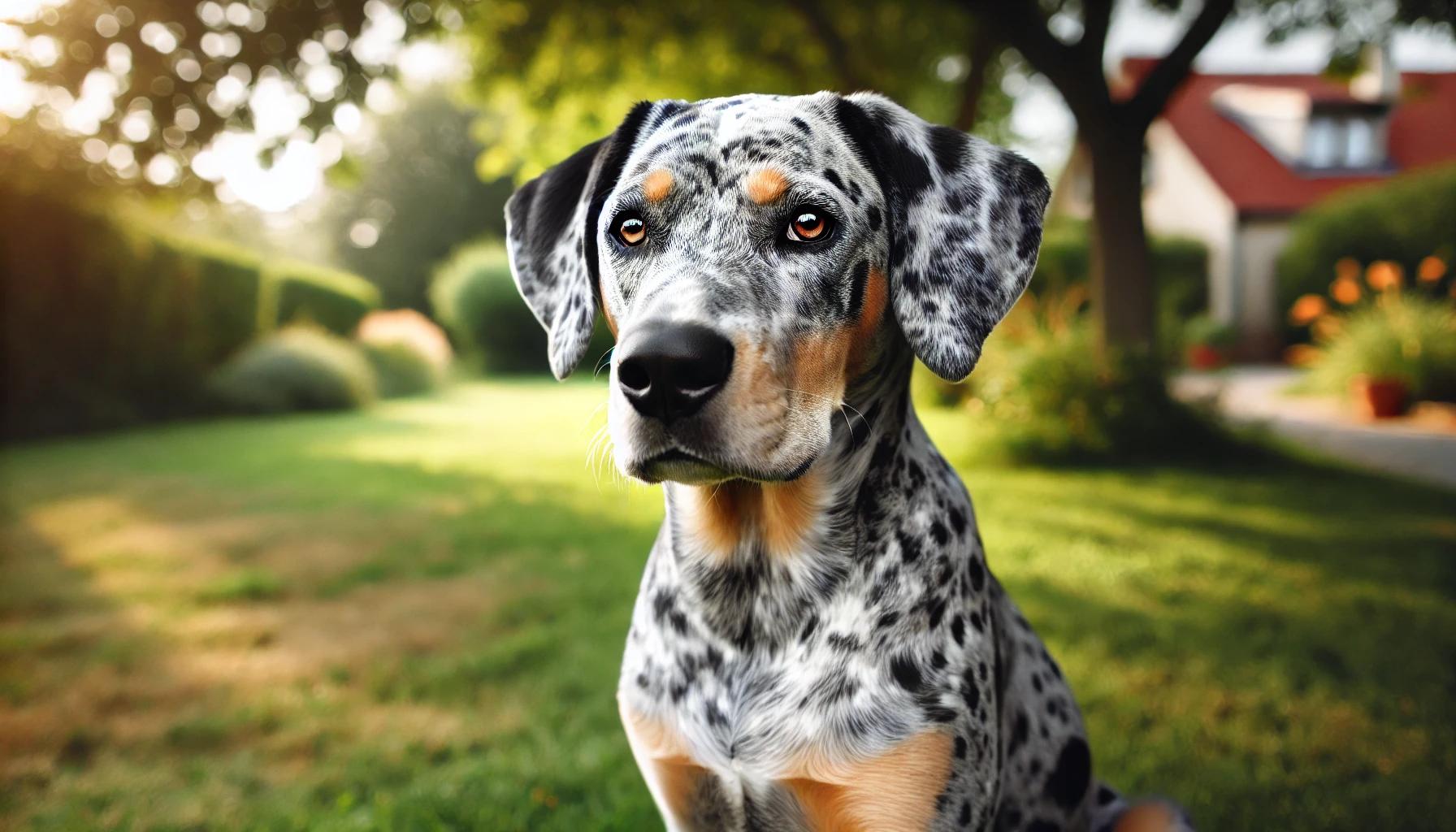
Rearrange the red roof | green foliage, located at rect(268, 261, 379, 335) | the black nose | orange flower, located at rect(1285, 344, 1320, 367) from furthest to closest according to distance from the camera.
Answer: the red roof, green foliage, located at rect(268, 261, 379, 335), orange flower, located at rect(1285, 344, 1320, 367), the black nose

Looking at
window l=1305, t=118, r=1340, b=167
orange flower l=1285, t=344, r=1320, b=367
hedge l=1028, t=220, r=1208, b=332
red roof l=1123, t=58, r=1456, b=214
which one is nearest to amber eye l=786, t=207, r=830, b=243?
orange flower l=1285, t=344, r=1320, b=367

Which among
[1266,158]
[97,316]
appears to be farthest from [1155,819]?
[1266,158]

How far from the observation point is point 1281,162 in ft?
75.6

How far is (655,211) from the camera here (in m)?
1.83

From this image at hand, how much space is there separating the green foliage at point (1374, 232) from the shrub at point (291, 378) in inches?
840

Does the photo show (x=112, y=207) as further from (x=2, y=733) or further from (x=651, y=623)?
(x=651, y=623)

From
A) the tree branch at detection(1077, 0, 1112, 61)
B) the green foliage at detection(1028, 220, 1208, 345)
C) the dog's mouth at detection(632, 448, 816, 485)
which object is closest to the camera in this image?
the dog's mouth at detection(632, 448, 816, 485)

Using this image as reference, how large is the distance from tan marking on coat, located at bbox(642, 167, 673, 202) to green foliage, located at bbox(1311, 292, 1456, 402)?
42.3ft

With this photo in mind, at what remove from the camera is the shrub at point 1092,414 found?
8501 millimetres

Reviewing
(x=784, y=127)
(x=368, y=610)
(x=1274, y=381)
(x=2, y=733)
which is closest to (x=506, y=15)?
(x=368, y=610)

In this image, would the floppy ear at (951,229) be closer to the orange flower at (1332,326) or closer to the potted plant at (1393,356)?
the potted plant at (1393,356)

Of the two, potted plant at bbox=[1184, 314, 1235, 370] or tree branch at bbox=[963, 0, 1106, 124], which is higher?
tree branch at bbox=[963, 0, 1106, 124]

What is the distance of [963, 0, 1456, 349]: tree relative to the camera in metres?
7.87

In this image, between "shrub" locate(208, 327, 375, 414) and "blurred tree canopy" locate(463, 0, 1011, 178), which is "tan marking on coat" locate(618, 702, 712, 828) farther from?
"shrub" locate(208, 327, 375, 414)
